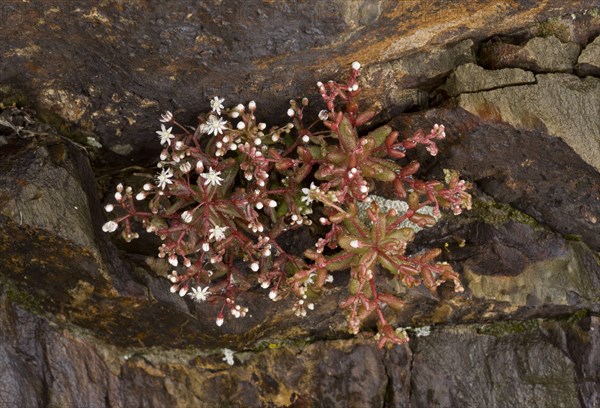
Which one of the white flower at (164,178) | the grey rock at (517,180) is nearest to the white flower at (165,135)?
the white flower at (164,178)

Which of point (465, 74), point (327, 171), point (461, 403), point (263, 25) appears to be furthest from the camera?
point (461, 403)

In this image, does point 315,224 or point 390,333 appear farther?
point 315,224

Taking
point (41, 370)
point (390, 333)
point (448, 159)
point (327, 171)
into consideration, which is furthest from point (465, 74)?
point (41, 370)

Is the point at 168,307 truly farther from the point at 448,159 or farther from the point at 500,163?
the point at 500,163

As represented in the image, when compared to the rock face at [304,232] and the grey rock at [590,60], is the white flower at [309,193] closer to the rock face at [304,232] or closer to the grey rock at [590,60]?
the rock face at [304,232]

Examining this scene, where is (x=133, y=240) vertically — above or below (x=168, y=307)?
above

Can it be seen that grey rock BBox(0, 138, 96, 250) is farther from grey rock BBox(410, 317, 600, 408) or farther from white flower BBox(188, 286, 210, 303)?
grey rock BBox(410, 317, 600, 408)
